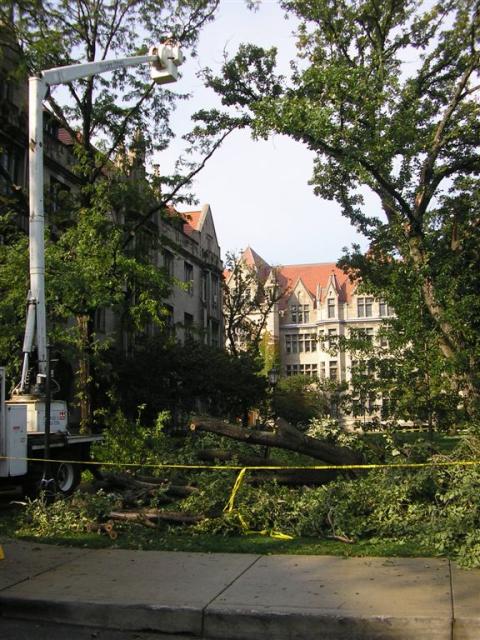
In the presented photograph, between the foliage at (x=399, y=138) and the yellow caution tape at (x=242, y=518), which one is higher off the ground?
the foliage at (x=399, y=138)

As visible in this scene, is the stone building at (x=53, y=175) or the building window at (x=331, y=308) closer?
the stone building at (x=53, y=175)

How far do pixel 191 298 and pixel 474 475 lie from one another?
4025 cm

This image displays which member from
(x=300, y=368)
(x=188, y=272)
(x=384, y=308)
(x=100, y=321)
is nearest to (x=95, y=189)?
(x=100, y=321)

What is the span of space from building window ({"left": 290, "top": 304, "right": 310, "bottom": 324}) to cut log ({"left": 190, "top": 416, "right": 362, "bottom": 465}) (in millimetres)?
90892

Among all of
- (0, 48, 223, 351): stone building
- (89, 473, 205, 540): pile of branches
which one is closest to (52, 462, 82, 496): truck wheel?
(89, 473, 205, 540): pile of branches

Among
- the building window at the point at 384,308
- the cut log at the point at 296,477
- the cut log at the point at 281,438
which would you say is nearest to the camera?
the cut log at the point at 296,477

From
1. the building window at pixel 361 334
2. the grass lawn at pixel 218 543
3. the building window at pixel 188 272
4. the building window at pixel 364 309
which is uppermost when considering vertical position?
the building window at pixel 364 309

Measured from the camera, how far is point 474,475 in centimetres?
802

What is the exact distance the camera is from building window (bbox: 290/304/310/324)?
10106cm

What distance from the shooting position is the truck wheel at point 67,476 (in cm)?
1233

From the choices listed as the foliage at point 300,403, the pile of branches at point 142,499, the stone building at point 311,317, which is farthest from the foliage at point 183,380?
the stone building at point 311,317

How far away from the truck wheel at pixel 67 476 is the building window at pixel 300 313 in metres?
88.8

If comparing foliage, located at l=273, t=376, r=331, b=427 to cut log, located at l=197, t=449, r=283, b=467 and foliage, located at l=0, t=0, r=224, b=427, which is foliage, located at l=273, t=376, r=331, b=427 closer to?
foliage, located at l=0, t=0, r=224, b=427

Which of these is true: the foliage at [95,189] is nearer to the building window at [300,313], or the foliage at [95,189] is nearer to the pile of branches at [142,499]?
the pile of branches at [142,499]
